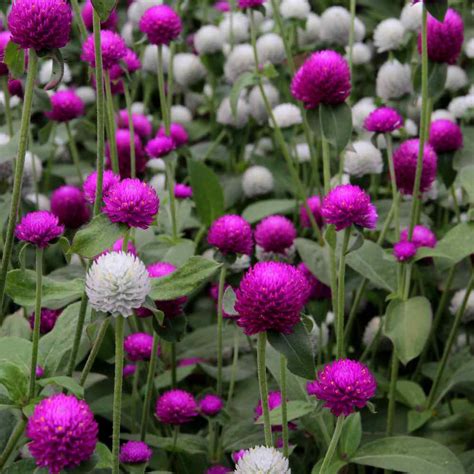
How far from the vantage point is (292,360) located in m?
1.08

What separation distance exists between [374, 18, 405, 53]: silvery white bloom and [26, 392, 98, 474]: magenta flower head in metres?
1.69

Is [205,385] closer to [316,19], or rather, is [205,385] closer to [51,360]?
[51,360]

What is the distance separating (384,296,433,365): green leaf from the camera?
1.47m

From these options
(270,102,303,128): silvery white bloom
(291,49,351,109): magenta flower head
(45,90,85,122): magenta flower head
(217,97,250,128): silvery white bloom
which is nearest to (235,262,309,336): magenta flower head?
(291,49,351,109): magenta flower head

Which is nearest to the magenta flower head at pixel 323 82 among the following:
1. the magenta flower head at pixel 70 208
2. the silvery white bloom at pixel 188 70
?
the magenta flower head at pixel 70 208

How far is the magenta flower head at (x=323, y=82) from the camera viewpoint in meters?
1.53

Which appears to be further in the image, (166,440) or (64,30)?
(166,440)

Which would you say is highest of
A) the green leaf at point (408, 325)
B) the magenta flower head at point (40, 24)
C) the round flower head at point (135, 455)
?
the magenta flower head at point (40, 24)

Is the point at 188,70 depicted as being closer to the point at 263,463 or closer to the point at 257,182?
the point at 257,182

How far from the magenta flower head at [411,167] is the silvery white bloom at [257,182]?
645mm

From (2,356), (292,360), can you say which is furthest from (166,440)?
(292,360)

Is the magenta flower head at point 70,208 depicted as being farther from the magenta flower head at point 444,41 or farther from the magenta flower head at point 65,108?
the magenta flower head at point 444,41

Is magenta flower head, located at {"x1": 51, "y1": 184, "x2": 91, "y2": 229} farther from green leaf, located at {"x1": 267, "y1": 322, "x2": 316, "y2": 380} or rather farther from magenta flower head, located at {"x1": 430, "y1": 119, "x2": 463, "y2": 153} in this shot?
green leaf, located at {"x1": 267, "y1": 322, "x2": 316, "y2": 380}

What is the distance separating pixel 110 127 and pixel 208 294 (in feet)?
2.30
